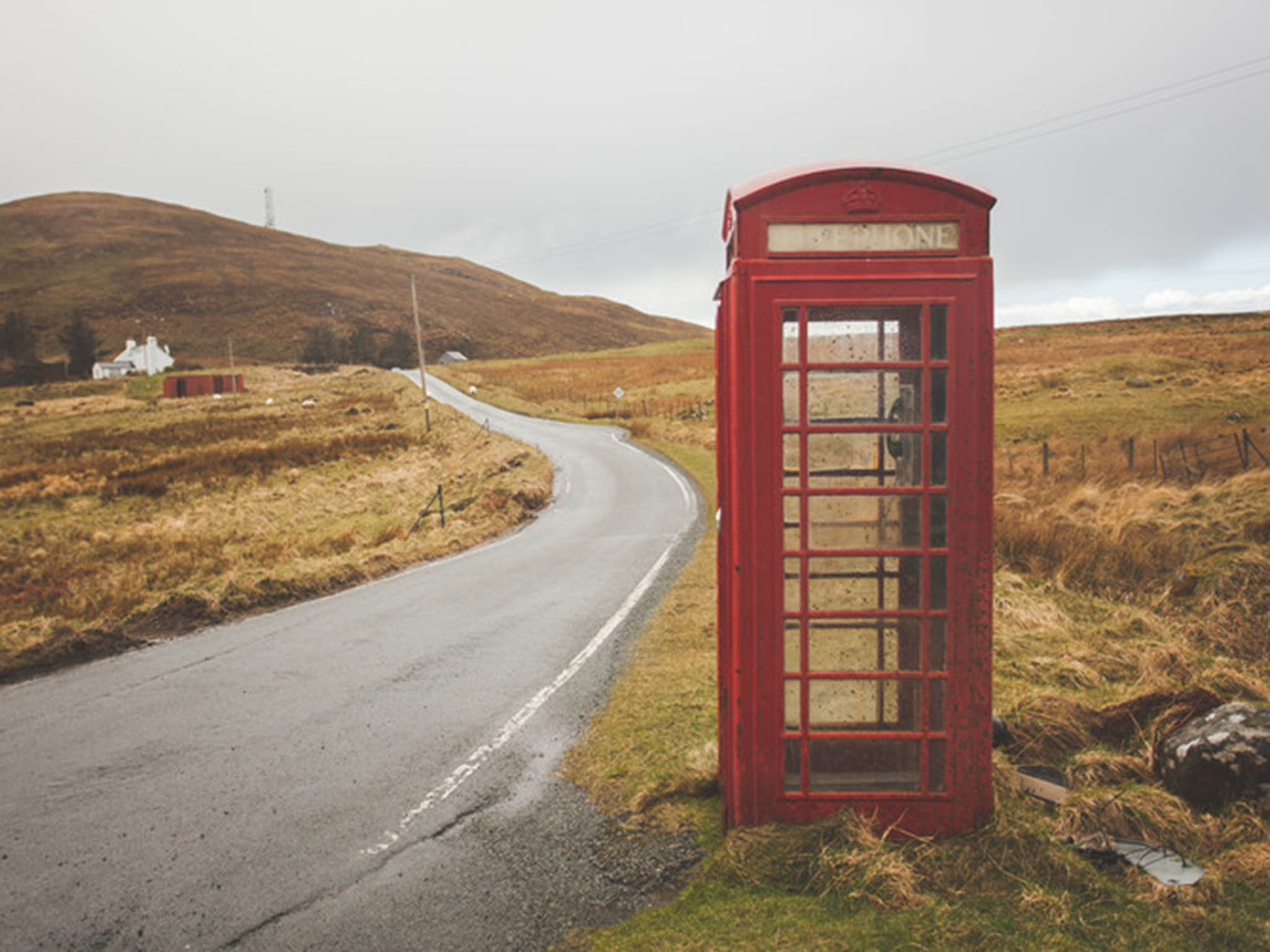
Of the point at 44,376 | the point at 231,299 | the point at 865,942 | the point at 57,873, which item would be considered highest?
the point at 231,299

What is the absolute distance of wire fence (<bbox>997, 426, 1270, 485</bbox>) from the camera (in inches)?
595

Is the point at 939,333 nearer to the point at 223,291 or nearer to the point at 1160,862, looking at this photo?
the point at 1160,862

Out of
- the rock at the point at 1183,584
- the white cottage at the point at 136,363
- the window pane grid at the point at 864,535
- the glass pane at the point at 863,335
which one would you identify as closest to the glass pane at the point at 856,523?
the window pane grid at the point at 864,535

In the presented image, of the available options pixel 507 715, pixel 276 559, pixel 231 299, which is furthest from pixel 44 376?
pixel 507 715

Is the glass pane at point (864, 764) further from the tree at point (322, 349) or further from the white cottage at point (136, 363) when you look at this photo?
the white cottage at point (136, 363)

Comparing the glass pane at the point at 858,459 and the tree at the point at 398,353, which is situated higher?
the tree at the point at 398,353

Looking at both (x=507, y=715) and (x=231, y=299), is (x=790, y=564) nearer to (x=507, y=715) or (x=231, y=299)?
(x=507, y=715)

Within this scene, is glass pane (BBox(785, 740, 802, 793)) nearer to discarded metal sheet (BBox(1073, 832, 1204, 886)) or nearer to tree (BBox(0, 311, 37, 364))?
discarded metal sheet (BBox(1073, 832, 1204, 886))

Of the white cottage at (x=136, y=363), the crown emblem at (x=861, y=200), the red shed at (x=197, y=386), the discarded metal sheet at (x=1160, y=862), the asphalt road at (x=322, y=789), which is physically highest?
the white cottage at (x=136, y=363)

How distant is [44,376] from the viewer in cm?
8000

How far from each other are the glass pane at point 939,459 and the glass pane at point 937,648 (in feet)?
2.12

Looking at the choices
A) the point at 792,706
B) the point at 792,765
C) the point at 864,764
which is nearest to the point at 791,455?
the point at 792,706

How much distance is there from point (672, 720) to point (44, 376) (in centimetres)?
9528

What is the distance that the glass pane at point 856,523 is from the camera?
385 cm
